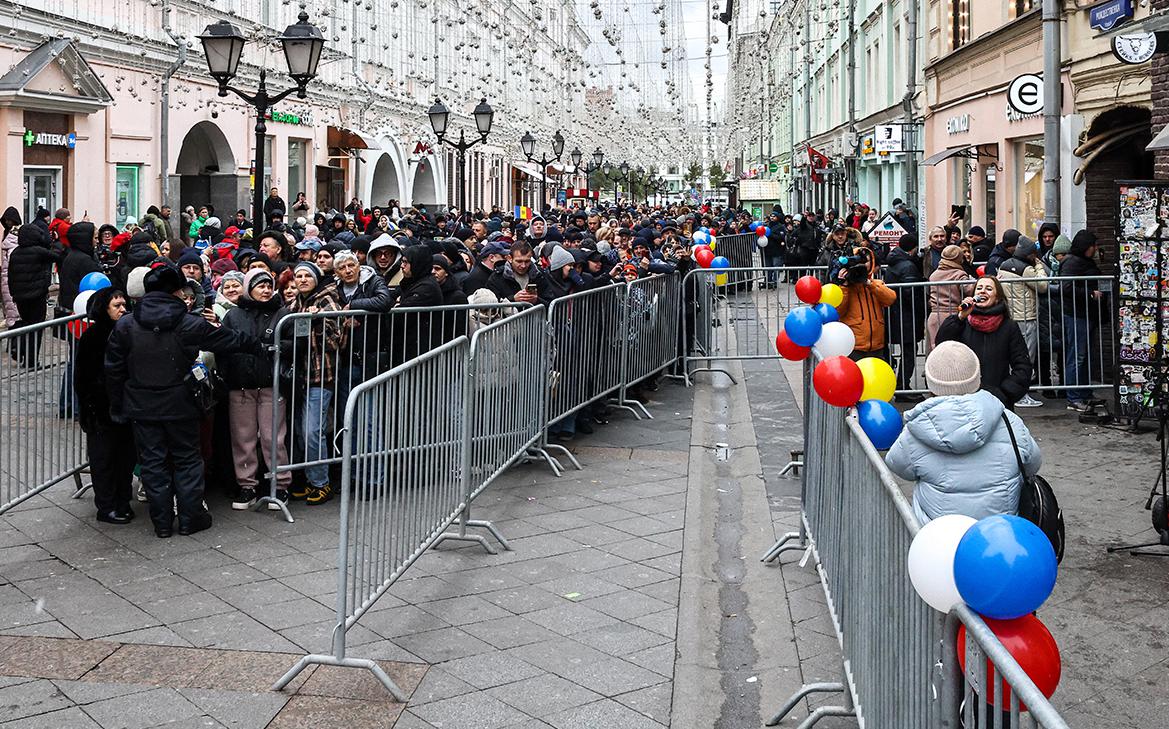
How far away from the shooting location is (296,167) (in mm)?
37312

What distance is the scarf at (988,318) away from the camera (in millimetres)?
8578

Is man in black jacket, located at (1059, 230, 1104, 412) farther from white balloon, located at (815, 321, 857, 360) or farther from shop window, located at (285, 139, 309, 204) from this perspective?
shop window, located at (285, 139, 309, 204)

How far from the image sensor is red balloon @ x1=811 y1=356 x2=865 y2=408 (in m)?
5.95

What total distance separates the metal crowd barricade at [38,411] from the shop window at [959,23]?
71.9 feet

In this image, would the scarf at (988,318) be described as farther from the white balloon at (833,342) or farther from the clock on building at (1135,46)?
the clock on building at (1135,46)

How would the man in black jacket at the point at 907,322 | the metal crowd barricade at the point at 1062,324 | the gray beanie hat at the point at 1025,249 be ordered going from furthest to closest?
the gray beanie hat at the point at 1025,249
the man in black jacket at the point at 907,322
the metal crowd barricade at the point at 1062,324

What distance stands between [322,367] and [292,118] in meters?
27.6

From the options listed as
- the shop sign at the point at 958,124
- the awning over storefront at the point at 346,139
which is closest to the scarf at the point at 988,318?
the shop sign at the point at 958,124

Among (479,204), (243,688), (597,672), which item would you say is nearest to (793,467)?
(597,672)

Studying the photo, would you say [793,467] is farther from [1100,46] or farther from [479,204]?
[479,204]

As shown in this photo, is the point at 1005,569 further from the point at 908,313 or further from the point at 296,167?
the point at 296,167

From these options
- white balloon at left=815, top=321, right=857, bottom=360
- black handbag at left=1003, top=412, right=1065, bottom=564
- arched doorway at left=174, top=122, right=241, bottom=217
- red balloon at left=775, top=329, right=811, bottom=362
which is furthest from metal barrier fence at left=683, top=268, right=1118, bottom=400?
arched doorway at left=174, top=122, right=241, bottom=217

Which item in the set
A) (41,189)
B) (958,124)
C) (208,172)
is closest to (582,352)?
(41,189)

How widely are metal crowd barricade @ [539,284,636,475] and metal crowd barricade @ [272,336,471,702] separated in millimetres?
2531
